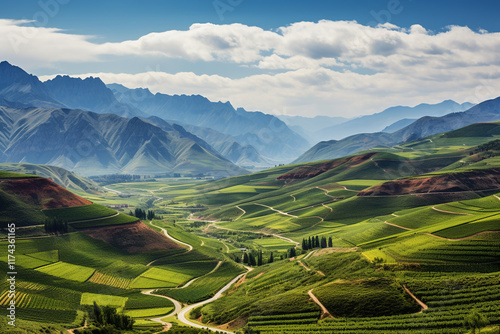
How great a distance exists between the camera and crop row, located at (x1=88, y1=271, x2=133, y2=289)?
5541 inches

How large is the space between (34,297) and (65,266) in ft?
107

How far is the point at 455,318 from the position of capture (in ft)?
264

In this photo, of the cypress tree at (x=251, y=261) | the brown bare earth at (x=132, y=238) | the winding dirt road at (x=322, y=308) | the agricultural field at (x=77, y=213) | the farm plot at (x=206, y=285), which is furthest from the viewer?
the agricultural field at (x=77, y=213)

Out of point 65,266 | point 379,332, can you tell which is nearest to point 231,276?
point 65,266

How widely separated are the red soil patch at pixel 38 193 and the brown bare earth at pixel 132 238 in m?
24.6

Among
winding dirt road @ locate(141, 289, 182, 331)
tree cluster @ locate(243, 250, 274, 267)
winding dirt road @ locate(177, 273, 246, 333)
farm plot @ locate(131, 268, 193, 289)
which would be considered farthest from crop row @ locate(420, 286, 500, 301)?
farm plot @ locate(131, 268, 193, 289)

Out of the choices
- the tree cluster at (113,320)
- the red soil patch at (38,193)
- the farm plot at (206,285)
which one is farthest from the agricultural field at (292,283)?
the red soil patch at (38,193)

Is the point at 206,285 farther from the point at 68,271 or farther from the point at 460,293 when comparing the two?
the point at 460,293

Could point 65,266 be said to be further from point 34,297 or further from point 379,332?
point 379,332

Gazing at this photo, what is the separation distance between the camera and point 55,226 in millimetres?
169250

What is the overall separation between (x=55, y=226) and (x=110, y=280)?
42824 millimetres

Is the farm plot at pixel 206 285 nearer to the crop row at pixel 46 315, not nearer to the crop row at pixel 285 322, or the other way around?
the crop row at pixel 46 315

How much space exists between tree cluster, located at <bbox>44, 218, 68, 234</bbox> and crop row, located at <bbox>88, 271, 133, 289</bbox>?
110 ft

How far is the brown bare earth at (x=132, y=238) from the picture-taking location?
575 feet
